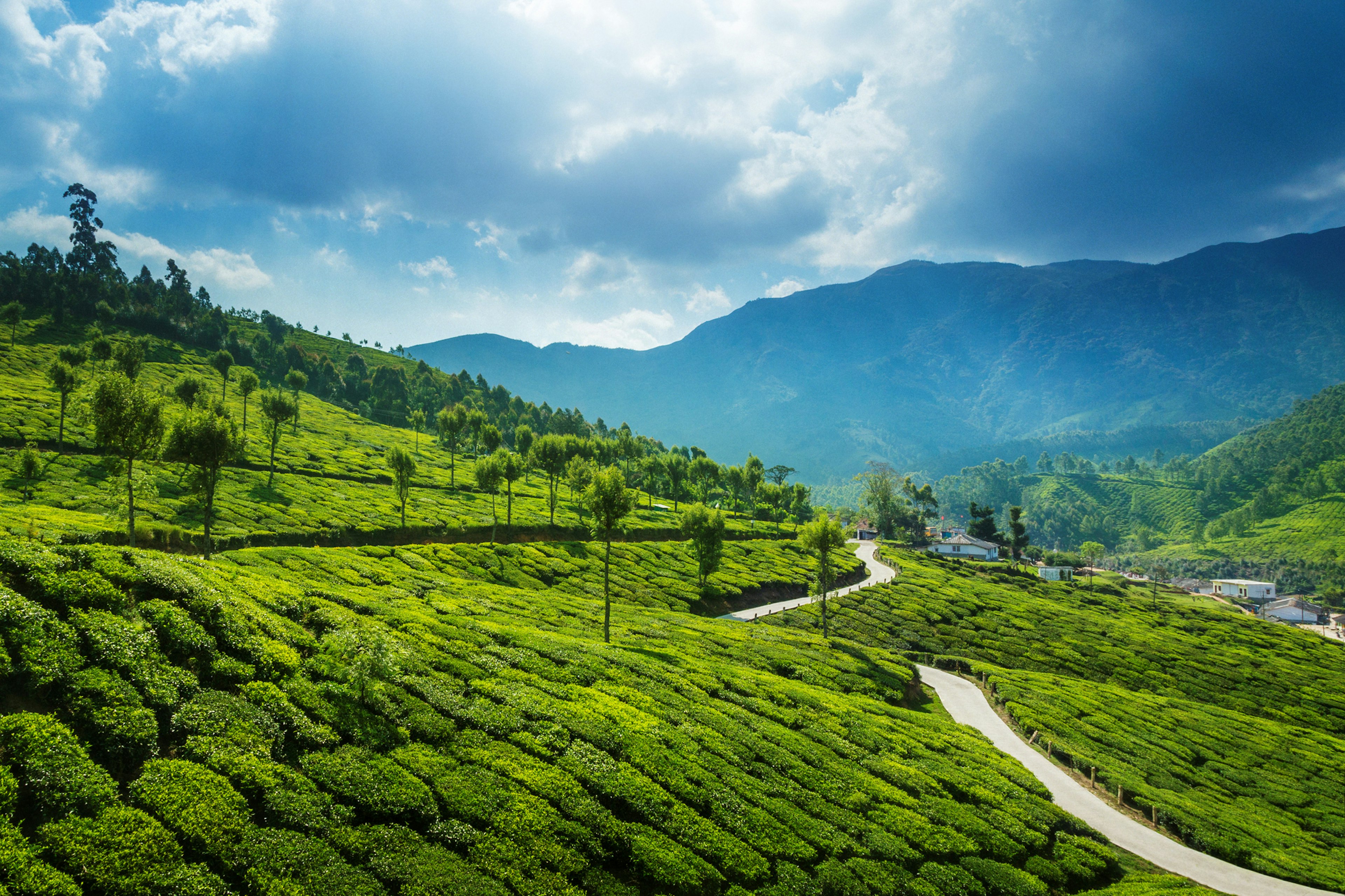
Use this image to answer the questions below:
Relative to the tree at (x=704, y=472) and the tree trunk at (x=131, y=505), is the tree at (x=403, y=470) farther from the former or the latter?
the tree at (x=704, y=472)

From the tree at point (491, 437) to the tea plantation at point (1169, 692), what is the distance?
55.3 meters

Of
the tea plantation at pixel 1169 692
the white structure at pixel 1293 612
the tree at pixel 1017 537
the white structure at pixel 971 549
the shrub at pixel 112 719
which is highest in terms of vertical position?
the shrub at pixel 112 719

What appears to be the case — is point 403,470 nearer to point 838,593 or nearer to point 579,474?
point 579,474

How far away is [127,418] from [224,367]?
114m

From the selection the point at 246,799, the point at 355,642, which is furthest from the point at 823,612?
the point at 246,799

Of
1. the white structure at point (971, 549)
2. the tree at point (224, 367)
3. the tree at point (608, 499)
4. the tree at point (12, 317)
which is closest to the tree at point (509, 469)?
the tree at point (608, 499)

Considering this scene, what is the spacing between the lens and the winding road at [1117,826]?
2311cm

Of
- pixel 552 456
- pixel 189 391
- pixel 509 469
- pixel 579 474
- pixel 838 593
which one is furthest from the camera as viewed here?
pixel 579 474

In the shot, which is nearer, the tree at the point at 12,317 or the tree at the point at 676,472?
the tree at the point at 12,317

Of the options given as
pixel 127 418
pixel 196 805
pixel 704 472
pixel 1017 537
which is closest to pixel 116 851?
pixel 196 805

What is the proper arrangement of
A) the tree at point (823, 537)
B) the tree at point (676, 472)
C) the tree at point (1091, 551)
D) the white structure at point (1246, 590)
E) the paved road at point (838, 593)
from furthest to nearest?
the white structure at point (1246, 590) → the tree at point (1091, 551) → the tree at point (676, 472) → the paved road at point (838, 593) → the tree at point (823, 537)

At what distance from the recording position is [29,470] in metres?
47.3

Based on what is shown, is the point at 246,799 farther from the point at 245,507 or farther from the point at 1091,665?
the point at 1091,665

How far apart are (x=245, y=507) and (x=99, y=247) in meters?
184
